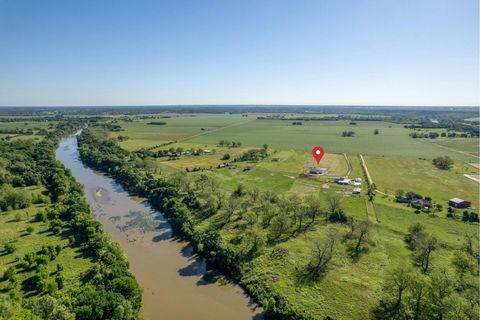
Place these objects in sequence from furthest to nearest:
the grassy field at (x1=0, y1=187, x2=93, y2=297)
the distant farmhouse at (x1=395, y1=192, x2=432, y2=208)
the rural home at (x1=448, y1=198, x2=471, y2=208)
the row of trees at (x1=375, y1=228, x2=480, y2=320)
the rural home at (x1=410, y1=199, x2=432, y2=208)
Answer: the distant farmhouse at (x1=395, y1=192, x2=432, y2=208) < the rural home at (x1=410, y1=199, x2=432, y2=208) < the rural home at (x1=448, y1=198, x2=471, y2=208) < the grassy field at (x1=0, y1=187, x2=93, y2=297) < the row of trees at (x1=375, y1=228, x2=480, y2=320)

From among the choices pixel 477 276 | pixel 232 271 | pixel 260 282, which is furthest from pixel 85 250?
pixel 477 276

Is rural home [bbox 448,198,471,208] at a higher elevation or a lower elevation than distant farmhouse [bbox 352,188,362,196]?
lower

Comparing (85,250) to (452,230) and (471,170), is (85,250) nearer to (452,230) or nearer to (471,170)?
(452,230)

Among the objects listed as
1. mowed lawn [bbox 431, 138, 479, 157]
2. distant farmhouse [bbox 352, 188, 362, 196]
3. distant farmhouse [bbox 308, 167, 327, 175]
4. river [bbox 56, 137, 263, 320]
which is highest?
mowed lawn [bbox 431, 138, 479, 157]

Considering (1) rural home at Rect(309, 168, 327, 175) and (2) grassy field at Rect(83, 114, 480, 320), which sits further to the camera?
(1) rural home at Rect(309, 168, 327, 175)

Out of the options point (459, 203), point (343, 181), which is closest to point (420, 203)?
point (459, 203)

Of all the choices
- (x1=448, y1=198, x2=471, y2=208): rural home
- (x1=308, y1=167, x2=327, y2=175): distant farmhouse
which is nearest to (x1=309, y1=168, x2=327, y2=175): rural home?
(x1=308, y1=167, x2=327, y2=175): distant farmhouse

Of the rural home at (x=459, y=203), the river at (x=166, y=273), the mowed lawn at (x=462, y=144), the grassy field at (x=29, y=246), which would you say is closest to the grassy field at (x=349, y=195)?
the mowed lawn at (x=462, y=144)

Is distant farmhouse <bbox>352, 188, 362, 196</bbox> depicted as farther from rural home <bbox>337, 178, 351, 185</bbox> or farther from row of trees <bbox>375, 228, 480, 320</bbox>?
row of trees <bbox>375, 228, 480, 320</bbox>
